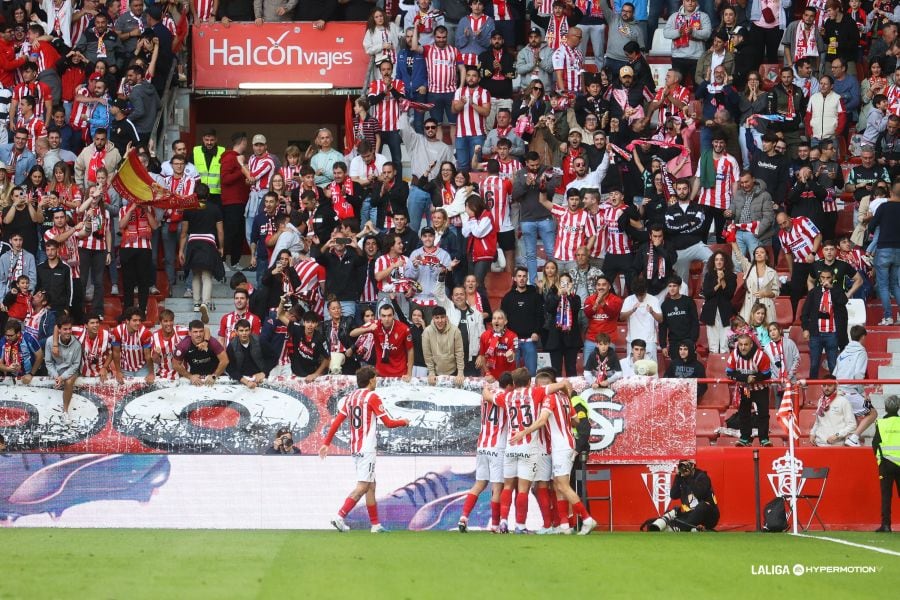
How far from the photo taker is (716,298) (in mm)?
20078

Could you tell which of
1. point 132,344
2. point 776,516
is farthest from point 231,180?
point 776,516

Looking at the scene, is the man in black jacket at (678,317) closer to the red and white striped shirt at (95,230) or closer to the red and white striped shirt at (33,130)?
→ the red and white striped shirt at (95,230)

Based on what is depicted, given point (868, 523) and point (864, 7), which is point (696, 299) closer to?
point (868, 523)

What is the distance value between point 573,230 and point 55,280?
748cm

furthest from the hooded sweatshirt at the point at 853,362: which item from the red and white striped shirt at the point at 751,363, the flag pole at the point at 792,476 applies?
the flag pole at the point at 792,476

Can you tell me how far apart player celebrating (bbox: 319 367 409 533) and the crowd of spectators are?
2784mm

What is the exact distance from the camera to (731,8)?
2414cm

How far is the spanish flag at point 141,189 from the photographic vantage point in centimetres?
2059

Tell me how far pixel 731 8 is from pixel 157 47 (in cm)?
990

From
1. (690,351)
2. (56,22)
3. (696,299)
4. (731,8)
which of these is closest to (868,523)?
(690,351)

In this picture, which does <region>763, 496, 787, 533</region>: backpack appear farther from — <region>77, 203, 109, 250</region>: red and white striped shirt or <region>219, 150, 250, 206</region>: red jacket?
<region>77, 203, 109, 250</region>: red and white striped shirt

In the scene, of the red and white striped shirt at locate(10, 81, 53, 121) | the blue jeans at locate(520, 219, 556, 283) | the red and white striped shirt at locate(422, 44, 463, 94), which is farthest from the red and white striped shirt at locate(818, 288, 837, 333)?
the red and white striped shirt at locate(10, 81, 53, 121)

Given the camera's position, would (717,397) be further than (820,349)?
No

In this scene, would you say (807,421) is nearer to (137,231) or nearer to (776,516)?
(776,516)
